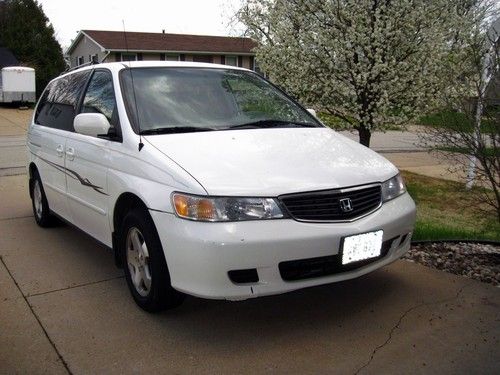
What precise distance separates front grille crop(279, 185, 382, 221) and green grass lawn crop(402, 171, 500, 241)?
183 cm

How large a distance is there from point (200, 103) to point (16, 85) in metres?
28.3

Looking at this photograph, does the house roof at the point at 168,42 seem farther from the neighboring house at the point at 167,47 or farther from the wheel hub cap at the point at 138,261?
the wheel hub cap at the point at 138,261

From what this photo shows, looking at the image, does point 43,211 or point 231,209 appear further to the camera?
point 43,211

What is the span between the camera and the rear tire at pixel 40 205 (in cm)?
551

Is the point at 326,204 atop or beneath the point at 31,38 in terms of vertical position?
beneath

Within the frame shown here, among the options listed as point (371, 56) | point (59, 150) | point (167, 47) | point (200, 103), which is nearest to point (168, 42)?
point (167, 47)

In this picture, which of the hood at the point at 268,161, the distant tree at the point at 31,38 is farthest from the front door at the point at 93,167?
the distant tree at the point at 31,38

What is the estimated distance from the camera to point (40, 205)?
5.68 metres

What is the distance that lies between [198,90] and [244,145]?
88cm

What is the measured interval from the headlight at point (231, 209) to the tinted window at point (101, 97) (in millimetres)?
1227

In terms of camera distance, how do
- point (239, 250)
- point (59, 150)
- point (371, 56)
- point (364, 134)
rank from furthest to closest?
1. point (364, 134)
2. point (371, 56)
3. point (59, 150)
4. point (239, 250)

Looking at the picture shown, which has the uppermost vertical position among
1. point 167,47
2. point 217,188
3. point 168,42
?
point 168,42

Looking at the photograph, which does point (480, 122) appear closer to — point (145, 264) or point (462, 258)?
point (462, 258)

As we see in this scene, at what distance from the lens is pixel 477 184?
494cm
